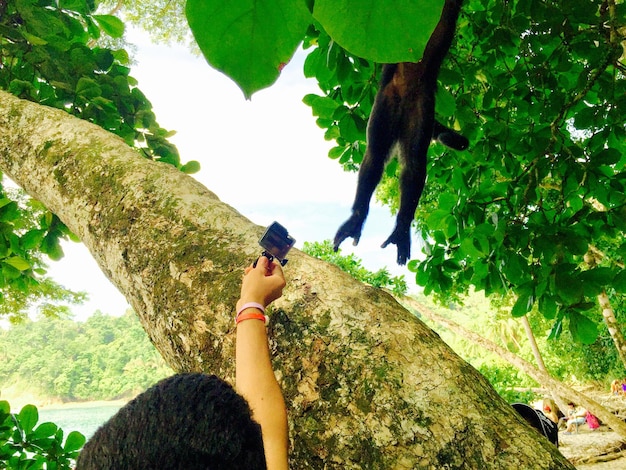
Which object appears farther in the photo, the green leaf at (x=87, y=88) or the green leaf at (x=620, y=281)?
the green leaf at (x=87, y=88)

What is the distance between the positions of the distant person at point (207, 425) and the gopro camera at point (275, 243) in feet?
0.57

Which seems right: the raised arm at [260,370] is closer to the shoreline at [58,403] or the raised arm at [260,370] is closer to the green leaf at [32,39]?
the green leaf at [32,39]

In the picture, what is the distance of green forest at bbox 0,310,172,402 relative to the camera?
22859mm

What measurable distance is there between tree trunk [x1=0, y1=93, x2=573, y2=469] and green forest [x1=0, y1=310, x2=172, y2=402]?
2126 cm

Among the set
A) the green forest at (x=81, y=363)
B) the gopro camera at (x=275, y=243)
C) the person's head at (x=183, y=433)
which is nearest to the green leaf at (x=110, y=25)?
the gopro camera at (x=275, y=243)

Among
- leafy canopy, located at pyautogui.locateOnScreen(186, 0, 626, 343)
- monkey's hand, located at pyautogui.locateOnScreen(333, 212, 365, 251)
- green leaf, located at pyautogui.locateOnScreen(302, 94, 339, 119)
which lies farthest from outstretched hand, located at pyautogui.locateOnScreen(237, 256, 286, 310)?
green leaf, located at pyautogui.locateOnScreen(302, 94, 339, 119)

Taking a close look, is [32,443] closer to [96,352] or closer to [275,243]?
[275,243]

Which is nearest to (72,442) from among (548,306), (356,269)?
(548,306)

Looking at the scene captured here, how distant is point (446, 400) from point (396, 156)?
1.38 meters

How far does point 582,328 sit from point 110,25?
6.14 feet

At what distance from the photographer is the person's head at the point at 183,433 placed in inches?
24.0

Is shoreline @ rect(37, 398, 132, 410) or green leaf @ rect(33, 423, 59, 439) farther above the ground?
shoreline @ rect(37, 398, 132, 410)

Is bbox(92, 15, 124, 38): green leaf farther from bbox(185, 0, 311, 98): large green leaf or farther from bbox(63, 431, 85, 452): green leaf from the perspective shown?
bbox(63, 431, 85, 452): green leaf

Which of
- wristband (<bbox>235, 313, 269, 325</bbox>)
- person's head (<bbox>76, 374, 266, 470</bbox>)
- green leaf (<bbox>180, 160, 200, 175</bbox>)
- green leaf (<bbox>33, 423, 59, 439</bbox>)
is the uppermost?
green leaf (<bbox>180, 160, 200, 175</bbox>)
